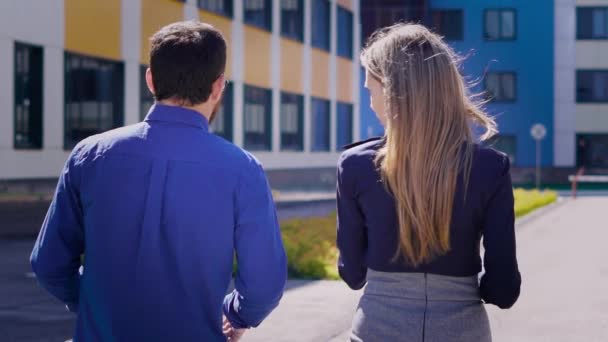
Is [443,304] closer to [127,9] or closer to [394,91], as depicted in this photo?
[394,91]

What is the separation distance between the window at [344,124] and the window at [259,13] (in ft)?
25.2

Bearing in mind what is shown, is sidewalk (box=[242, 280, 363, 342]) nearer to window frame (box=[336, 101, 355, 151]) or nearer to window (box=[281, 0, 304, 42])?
window (box=[281, 0, 304, 42])

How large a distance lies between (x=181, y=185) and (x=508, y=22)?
51911 mm

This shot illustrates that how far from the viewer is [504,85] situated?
53500mm

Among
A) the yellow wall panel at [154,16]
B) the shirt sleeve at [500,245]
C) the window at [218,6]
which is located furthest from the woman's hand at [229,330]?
the window at [218,6]

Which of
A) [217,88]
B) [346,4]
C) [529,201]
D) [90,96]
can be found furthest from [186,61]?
[346,4]

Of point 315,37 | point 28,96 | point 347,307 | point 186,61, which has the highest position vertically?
point 315,37

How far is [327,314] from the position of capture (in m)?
9.06

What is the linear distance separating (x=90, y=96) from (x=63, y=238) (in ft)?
59.4

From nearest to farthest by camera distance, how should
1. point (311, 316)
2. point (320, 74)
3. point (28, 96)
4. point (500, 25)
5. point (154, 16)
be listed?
point (311, 316) < point (28, 96) < point (154, 16) < point (320, 74) < point (500, 25)

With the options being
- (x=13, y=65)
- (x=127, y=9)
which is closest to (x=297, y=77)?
(x=127, y=9)

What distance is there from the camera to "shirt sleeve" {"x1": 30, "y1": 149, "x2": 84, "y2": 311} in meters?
2.94

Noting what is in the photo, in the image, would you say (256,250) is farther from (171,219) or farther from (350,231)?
(350,231)

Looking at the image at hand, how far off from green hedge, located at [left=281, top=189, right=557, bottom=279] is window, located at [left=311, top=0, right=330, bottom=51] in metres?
17.2
